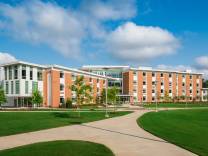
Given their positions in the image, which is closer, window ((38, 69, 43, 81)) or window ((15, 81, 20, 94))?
window ((15, 81, 20, 94))

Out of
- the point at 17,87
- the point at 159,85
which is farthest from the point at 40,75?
the point at 159,85

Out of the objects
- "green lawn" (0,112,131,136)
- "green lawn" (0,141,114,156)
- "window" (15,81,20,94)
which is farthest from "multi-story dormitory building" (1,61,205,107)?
"green lawn" (0,141,114,156)

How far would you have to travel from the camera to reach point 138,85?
99.5 meters

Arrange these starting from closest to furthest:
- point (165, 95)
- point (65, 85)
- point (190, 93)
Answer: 1. point (65, 85)
2. point (165, 95)
3. point (190, 93)

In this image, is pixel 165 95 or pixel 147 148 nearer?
pixel 147 148

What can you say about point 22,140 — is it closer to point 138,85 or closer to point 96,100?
point 96,100

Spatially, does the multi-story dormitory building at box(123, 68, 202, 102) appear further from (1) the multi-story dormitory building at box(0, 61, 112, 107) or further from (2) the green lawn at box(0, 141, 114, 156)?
(2) the green lawn at box(0, 141, 114, 156)

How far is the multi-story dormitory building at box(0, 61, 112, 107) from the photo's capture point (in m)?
58.6

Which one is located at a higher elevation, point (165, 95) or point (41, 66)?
point (41, 66)

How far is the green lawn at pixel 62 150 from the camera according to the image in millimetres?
11750

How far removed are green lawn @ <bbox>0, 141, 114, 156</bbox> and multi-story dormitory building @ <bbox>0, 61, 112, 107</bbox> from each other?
46555mm

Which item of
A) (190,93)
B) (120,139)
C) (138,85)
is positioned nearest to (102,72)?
(138,85)

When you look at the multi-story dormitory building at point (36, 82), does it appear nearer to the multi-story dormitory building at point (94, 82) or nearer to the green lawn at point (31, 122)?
the multi-story dormitory building at point (94, 82)

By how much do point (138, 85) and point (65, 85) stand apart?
39.5 m
